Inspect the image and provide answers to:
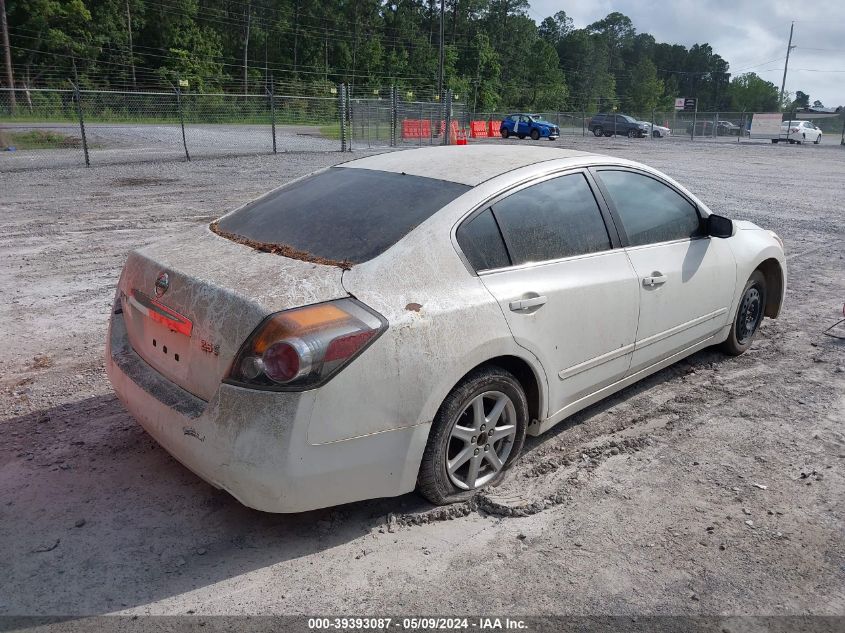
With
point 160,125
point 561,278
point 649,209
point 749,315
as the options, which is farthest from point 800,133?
point 561,278

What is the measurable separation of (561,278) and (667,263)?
3.35 feet

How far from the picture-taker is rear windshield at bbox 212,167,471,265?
312 centimetres

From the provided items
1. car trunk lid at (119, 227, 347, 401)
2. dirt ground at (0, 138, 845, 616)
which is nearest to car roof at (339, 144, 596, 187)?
car trunk lid at (119, 227, 347, 401)

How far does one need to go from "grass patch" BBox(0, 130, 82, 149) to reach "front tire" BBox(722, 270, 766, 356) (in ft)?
73.7

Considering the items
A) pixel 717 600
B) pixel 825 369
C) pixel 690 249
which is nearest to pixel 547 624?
pixel 717 600

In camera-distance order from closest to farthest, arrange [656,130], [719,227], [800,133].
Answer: [719,227], [800,133], [656,130]

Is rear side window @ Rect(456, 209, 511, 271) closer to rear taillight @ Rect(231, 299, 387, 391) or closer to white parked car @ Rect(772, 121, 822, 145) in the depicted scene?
rear taillight @ Rect(231, 299, 387, 391)

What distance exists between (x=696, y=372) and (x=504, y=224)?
94.9 inches

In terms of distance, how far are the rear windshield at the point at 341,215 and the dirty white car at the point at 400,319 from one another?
1 centimetres

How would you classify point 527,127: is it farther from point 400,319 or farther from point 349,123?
point 400,319

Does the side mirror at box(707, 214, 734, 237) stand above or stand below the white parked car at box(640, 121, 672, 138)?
below

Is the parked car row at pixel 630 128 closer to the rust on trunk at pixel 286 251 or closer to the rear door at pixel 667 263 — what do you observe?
the rear door at pixel 667 263

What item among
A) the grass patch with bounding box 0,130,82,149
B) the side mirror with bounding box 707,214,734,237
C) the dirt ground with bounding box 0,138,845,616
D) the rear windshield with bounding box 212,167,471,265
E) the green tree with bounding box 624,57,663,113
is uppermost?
the green tree with bounding box 624,57,663,113

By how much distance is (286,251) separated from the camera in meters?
3.16
